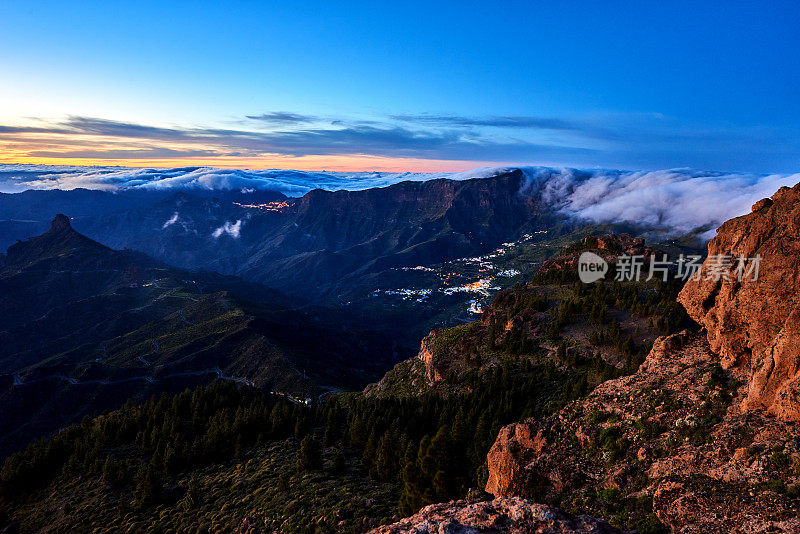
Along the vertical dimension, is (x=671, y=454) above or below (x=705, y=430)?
below

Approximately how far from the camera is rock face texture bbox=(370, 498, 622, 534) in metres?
16.4

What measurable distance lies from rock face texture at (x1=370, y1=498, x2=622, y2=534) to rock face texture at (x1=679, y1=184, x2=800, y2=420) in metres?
17.0

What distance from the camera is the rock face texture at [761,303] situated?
87.2 feet

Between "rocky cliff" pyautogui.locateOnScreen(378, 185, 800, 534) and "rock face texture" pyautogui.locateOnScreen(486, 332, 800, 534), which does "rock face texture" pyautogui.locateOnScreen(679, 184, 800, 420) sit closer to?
"rocky cliff" pyautogui.locateOnScreen(378, 185, 800, 534)

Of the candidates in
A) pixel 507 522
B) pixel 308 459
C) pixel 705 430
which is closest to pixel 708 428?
pixel 705 430

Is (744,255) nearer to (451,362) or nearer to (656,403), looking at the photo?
(656,403)

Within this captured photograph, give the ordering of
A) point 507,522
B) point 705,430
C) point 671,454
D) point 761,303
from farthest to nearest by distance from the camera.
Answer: point 761,303, point 705,430, point 671,454, point 507,522

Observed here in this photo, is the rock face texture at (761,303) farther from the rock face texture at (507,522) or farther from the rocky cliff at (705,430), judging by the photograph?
the rock face texture at (507,522)

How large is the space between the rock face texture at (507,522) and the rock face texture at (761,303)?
17.0 meters

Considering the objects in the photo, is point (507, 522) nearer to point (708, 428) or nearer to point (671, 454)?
point (671, 454)

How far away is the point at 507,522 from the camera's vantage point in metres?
17.0

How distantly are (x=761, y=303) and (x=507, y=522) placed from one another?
109 ft

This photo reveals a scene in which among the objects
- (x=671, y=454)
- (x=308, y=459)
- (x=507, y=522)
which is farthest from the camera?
(x=308, y=459)

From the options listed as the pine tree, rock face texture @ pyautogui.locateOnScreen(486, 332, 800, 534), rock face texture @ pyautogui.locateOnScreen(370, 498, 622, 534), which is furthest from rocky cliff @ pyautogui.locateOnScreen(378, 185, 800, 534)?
the pine tree
